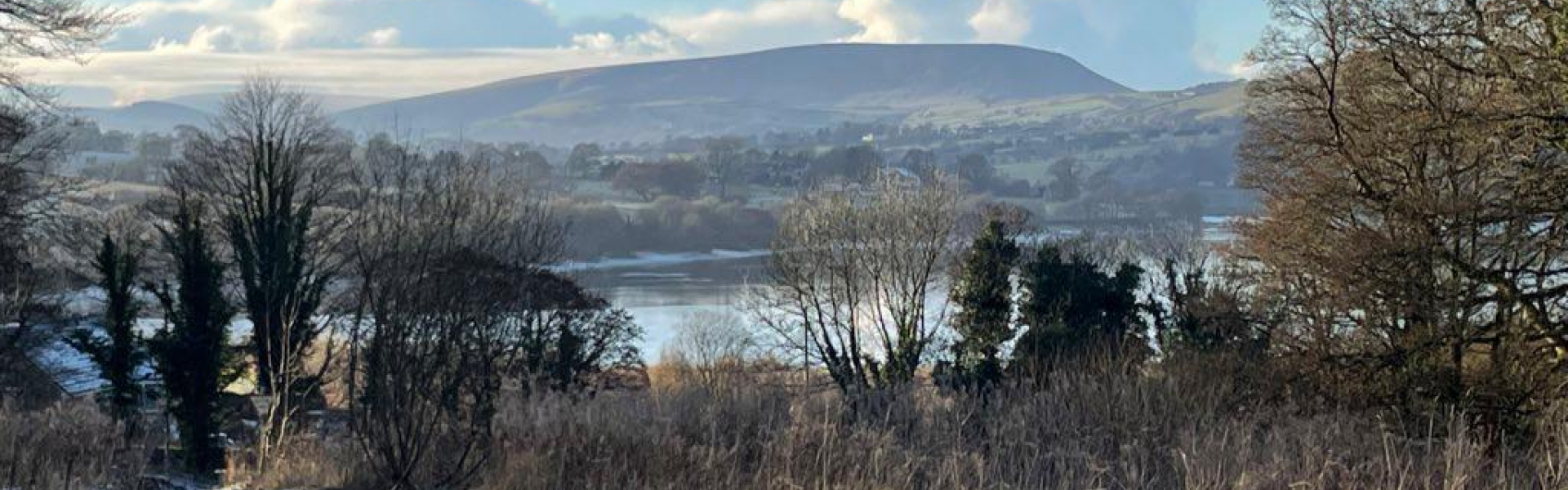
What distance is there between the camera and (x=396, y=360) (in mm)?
6480

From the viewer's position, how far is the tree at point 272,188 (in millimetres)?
20812

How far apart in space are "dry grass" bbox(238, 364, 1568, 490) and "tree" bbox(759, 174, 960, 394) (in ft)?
87.0

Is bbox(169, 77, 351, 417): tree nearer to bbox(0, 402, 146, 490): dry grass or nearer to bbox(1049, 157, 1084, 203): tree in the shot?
bbox(0, 402, 146, 490): dry grass

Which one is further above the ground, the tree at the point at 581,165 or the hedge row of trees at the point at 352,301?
the tree at the point at 581,165

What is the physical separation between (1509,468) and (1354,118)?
9.35m

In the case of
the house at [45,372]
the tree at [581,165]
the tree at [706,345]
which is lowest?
the tree at [706,345]

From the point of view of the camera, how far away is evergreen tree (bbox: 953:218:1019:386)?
33.0 metres

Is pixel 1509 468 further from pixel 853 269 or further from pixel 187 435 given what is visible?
pixel 853 269

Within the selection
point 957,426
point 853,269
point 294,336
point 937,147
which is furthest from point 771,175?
point 957,426

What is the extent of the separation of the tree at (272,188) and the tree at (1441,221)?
12.6m

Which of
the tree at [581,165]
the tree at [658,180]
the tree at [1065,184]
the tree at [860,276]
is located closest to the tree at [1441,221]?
the tree at [860,276]

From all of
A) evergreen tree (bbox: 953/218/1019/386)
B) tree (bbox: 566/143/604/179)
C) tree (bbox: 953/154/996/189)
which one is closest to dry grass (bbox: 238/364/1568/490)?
evergreen tree (bbox: 953/218/1019/386)

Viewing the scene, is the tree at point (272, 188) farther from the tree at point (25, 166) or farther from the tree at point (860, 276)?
the tree at point (860, 276)

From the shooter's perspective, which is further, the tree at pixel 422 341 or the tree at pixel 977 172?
the tree at pixel 977 172
